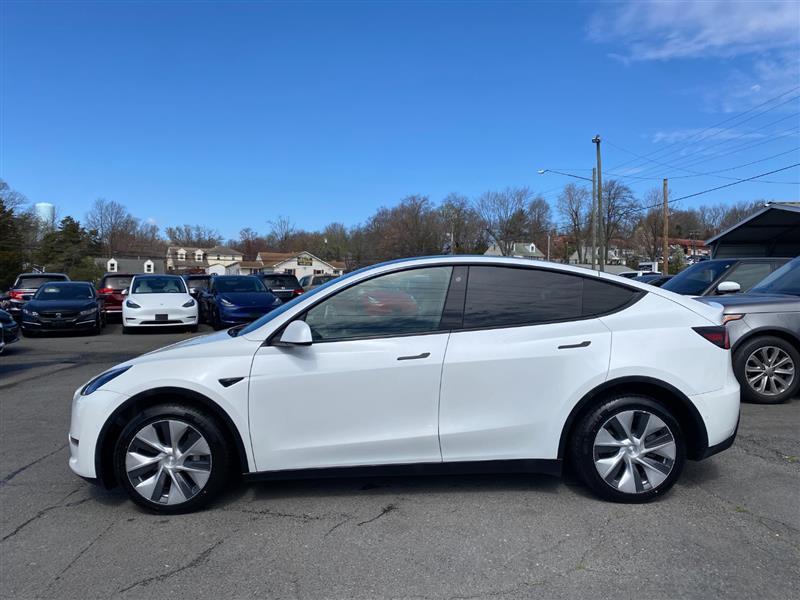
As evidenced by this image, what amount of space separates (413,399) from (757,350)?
470 cm

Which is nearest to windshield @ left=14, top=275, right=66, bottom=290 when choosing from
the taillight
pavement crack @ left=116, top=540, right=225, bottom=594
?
pavement crack @ left=116, top=540, right=225, bottom=594

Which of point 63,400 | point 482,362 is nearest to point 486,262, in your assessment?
point 482,362

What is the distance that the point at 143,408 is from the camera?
363cm

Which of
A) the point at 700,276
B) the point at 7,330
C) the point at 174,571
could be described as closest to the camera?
the point at 174,571

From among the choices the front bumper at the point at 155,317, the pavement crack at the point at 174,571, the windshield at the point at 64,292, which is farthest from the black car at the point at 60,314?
the pavement crack at the point at 174,571

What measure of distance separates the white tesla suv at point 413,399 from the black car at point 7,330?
29.3 ft

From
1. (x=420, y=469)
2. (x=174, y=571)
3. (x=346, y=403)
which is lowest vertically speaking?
(x=174, y=571)

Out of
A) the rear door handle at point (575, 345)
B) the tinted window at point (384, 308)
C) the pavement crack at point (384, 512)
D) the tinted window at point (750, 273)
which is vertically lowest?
the pavement crack at point (384, 512)

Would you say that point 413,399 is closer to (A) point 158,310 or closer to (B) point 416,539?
(B) point 416,539

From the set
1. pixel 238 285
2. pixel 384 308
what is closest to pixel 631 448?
pixel 384 308

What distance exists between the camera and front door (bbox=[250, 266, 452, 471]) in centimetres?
354

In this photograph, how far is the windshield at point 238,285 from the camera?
16.0 m

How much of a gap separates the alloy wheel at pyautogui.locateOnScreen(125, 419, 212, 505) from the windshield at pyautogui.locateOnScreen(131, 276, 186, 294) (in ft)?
40.8

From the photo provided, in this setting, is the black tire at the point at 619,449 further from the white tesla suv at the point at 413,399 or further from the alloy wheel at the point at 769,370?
the alloy wheel at the point at 769,370
